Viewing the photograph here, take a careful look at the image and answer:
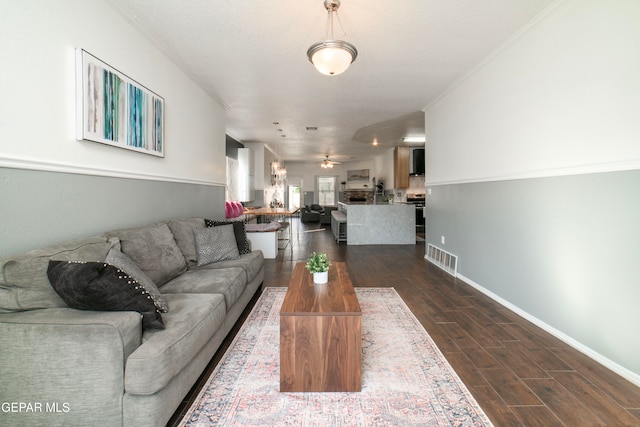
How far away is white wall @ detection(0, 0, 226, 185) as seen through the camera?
5.04 ft

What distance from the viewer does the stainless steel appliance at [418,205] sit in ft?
28.2

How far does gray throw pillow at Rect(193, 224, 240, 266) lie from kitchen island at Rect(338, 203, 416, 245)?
378 centimetres

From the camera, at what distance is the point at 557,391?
1679 mm

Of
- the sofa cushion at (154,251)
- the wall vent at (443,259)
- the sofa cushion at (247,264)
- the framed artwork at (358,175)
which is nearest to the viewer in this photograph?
the sofa cushion at (154,251)

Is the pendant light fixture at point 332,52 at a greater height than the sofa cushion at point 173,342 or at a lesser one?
greater

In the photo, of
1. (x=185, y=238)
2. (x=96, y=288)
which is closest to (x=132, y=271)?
(x=96, y=288)

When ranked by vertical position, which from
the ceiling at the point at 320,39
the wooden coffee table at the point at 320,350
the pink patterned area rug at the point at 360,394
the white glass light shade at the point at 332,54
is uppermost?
the ceiling at the point at 320,39

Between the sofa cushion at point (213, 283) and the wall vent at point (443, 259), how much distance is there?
9.91ft

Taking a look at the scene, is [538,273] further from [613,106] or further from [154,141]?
[154,141]

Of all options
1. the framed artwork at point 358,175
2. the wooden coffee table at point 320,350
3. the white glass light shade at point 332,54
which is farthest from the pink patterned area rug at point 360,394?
the framed artwork at point 358,175

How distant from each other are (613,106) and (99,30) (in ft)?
12.6

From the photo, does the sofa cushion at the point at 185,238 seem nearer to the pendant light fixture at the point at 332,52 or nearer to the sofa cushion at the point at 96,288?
the sofa cushion at the point at 96,288

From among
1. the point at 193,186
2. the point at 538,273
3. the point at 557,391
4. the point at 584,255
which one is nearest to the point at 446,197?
the point at 538,273

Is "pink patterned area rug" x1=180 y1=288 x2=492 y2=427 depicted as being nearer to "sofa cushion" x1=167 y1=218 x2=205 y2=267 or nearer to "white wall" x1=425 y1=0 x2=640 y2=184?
"sofa cushion" x1=167 y1=218 x2=205 y2=267
